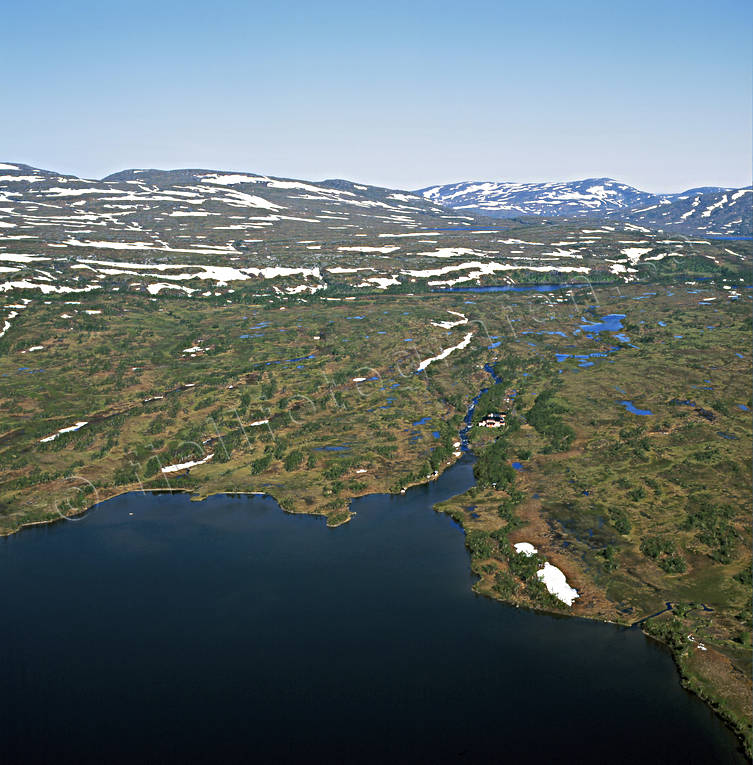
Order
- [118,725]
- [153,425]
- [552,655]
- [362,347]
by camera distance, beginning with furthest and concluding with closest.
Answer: [362,347] → [153,425] → [552,655] → [118,725]

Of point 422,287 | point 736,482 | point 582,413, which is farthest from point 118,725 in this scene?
point 422,287

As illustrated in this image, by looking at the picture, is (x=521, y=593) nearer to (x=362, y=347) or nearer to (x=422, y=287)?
(x=362, y=347)

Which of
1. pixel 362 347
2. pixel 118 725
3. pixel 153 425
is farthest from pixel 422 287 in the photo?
pixel 118 725

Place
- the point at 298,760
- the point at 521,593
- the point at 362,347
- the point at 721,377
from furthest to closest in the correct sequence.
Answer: the point at 362,347 → the point at 721,377 → the point at 521,593 → the point at 298,760

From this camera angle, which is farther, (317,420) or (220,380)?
(220,380)

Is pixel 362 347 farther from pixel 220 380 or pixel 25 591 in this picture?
pixel 25 591

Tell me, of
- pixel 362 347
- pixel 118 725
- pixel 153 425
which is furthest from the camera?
pixel 362 347
